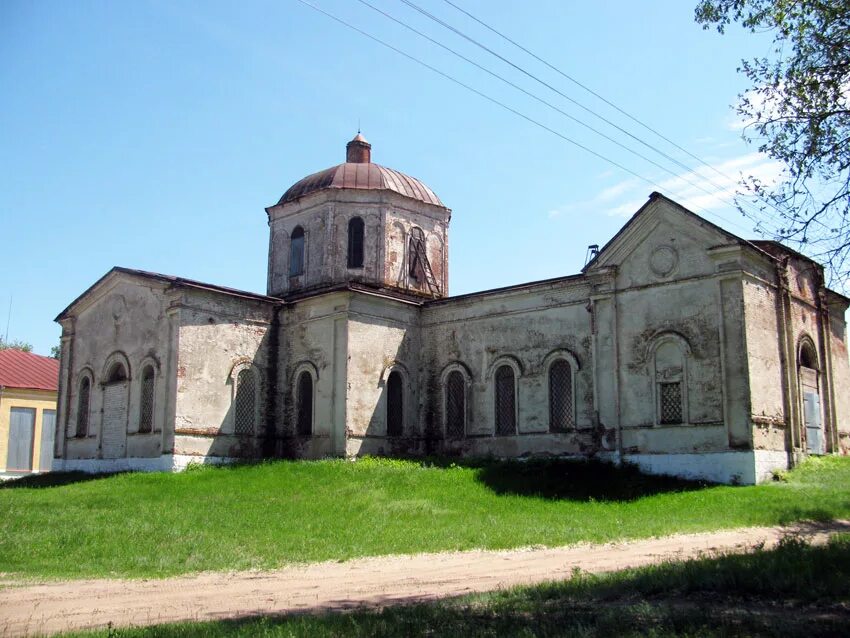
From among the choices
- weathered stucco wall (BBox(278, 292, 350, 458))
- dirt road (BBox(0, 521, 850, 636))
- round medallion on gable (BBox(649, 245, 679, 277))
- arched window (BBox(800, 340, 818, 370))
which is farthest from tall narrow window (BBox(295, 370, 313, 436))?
arched window (BBox(800, 340, 818, 370))

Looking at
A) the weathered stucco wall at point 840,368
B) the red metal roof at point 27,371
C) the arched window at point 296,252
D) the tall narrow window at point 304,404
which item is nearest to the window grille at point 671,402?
the weathered stucco wall at point 840,368

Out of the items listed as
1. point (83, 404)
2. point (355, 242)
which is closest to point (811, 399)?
point (355, 242)

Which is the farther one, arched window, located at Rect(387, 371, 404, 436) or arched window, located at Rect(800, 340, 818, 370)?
arched window, located at Rect(387, 371, 404, 436)

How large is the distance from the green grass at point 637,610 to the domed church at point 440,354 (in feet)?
39.1

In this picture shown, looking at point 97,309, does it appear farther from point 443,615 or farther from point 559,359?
point 443,615

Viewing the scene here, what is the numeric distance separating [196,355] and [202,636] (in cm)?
1889

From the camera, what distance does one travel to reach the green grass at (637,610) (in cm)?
736

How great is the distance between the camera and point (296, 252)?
31125mm

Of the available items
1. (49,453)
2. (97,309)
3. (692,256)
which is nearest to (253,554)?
(692,256)

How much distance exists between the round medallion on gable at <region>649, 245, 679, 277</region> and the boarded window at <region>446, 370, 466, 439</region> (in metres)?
7.41

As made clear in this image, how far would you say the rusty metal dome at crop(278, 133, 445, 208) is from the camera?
30578 mm

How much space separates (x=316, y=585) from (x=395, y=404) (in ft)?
53.6

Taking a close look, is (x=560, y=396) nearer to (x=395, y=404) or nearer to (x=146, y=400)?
(x=395, y=404)

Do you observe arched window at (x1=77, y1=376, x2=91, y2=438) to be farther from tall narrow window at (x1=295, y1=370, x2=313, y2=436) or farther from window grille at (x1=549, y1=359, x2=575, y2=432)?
window grille at (x1=549, y1=359, x2=575, y2=432)
